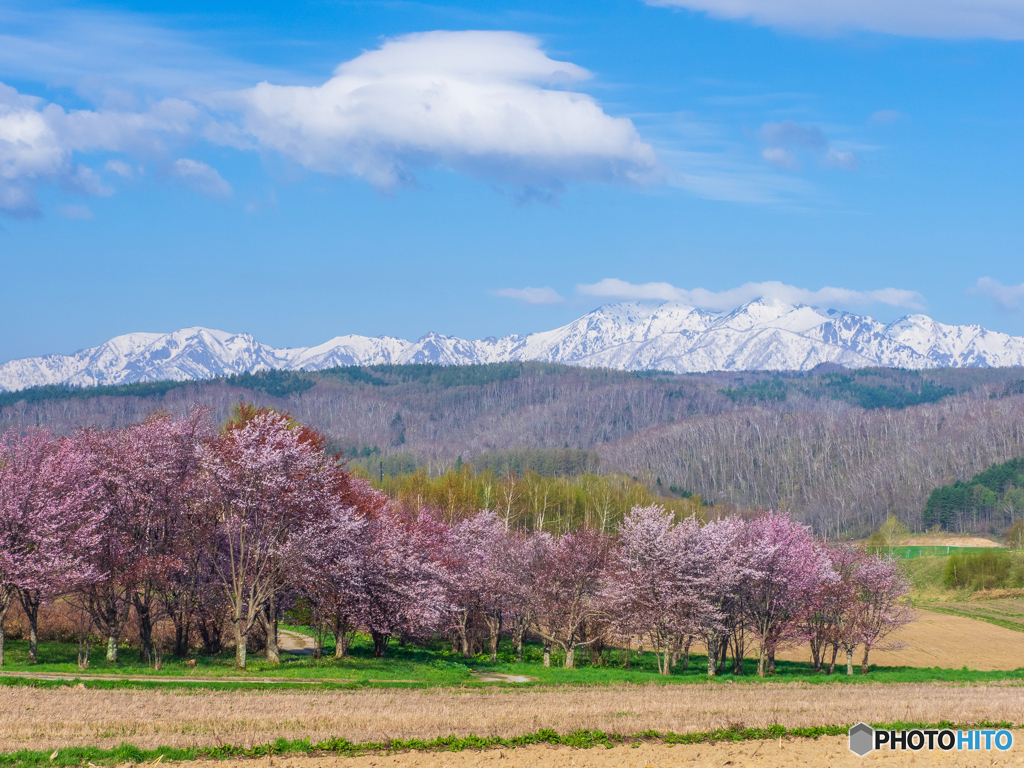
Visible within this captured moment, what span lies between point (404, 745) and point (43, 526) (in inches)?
992

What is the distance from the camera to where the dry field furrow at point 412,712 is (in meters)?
26.4

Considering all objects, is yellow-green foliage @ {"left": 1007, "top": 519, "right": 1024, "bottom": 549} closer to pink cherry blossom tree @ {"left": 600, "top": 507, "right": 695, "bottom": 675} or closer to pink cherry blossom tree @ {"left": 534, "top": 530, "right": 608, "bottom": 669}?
pink cherry blossom tree @ {"left": 600, "top": 507, "right": 695, "bottom": 675}

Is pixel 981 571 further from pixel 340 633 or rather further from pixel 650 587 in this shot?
pixel 340 633

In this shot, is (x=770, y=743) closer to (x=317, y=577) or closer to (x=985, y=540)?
(x=317, y=577)

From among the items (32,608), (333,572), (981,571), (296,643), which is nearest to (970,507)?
(981,571)

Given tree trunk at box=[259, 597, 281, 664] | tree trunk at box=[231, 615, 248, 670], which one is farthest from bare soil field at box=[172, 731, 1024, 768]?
tree trunk at box=[259, 597, 281, 664]

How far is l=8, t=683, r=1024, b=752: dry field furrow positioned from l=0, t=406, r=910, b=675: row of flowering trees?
11.8 metres

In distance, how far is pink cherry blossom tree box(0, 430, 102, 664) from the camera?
41.3 meters

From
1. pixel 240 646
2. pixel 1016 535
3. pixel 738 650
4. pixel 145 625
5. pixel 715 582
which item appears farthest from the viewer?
pixel 1016 535

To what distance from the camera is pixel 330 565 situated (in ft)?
163

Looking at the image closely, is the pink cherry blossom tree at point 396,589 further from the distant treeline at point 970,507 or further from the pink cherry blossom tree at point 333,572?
the distant treeline at point 970,507

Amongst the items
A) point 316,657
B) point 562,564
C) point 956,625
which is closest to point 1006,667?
point 956,625

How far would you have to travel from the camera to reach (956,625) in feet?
294

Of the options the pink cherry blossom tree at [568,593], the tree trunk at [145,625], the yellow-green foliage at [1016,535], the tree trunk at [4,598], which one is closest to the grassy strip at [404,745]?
the tree trunk at [4,598]
